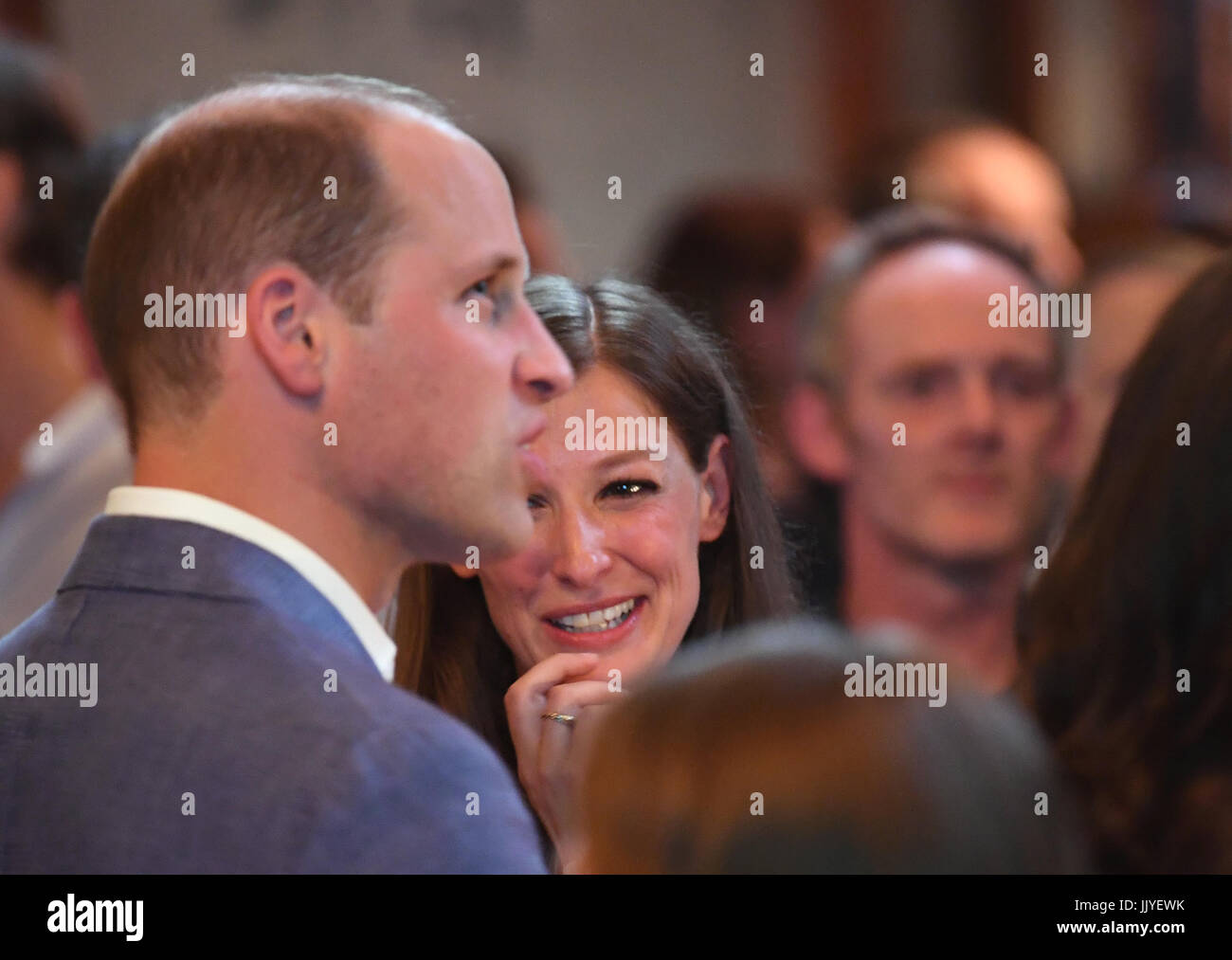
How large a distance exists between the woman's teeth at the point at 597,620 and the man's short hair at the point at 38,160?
4.45ft

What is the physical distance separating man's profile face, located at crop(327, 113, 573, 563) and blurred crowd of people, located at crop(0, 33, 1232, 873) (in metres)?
0.02

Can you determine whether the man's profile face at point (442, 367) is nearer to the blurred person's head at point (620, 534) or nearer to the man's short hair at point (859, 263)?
the blurred person's head at point (620, 534)

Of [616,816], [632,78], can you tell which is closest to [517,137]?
[632,78]

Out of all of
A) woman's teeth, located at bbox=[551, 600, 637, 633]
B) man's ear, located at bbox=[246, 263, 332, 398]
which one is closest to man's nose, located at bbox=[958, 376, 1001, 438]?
woman's teeth, located at bbox=[551, 600, 637, 633]

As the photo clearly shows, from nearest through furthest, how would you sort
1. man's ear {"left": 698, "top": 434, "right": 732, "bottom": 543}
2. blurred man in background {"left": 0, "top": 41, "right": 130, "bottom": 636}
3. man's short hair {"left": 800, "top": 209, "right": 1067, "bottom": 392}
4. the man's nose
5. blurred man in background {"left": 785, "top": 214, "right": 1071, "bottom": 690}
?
man's ear {"left": 698, "top": 434, "right": 732, "bottom": 543}, blurred man in background {"left": 785, "top": 214, "right": 1071, "bottom": 690}, the man's nose, blurred man in background {"left": 0, "top": 41, "right": 130, "bottom": 636}, man's short hair {"left": 800, "top": 209, "right": 1067, "bottom": 392}

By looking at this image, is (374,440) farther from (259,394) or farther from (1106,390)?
(1106,390)

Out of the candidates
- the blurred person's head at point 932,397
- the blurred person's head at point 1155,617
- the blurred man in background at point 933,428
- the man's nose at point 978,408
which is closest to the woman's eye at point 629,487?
the blurred person's head at point 1155,617

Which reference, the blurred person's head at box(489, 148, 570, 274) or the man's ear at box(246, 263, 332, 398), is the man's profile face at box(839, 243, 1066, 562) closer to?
the blurred person's head at box(489, 148, 570, 274)

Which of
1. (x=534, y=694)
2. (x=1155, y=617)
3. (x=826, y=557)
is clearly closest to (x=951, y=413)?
(x=826, y=557)

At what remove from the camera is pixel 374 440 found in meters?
1.20

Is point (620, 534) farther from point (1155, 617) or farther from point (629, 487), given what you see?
point (1155, 617)

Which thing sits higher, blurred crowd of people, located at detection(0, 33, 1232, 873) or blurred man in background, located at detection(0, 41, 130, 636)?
blurred man in background, located at detection(0, 41, 130, 636)

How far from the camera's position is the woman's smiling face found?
4.44 ft

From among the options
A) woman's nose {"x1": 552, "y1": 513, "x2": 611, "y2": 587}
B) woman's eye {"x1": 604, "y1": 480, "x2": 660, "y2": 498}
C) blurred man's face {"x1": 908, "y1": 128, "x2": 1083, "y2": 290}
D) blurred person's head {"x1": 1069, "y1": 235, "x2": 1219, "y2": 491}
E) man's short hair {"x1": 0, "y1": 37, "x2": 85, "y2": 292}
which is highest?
blurred man's face {"x1": 908, "y1": 128, "x2": 1083, "y2": 290}
